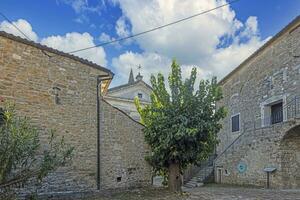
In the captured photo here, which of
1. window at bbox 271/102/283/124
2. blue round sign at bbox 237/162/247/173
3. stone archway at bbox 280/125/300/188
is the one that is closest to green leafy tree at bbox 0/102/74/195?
stone archway at bbox 280/125/300/188

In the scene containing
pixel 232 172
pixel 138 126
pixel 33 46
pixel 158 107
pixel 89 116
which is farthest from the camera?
pixel 232 172

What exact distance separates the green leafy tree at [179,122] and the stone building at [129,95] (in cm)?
1777

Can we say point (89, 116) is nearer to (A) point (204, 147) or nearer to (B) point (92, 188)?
(B) point (92, 188)

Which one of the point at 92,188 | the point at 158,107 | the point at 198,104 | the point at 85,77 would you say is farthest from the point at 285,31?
the point at 92,188

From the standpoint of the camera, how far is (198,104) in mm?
12594

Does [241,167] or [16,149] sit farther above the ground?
[16,149]

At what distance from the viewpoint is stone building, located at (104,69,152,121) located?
32.0m

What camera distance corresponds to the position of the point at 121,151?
13.0 metres

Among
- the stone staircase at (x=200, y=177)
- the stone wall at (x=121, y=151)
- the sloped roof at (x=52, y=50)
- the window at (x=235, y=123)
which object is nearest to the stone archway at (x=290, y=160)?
the stone staircase at (x=200, y=177)

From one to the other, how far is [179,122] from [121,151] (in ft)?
8.67

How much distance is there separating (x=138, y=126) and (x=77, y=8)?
17.7ft

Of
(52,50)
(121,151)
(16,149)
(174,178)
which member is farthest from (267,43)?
(16,149)

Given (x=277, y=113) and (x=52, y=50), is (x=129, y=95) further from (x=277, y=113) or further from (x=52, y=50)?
(x=52, y=50)

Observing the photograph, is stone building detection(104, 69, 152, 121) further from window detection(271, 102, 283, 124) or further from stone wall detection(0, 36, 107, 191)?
stone wall detection(0, 36, 107, 191)
